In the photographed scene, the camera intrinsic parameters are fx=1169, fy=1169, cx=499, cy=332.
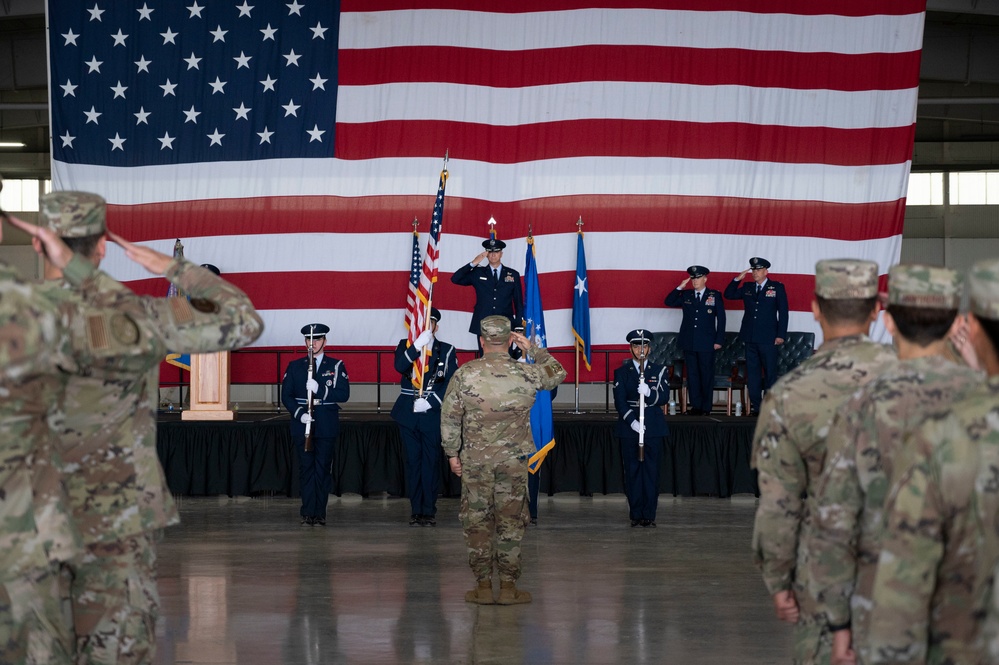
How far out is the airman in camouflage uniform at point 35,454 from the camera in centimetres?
240

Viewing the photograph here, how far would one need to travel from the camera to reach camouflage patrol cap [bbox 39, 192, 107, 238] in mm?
2811

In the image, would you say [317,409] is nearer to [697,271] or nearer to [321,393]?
[321,393]

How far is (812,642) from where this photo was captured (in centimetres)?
Result: 275

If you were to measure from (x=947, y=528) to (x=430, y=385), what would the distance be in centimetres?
706

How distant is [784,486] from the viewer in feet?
9.35

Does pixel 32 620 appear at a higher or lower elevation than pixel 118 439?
lower

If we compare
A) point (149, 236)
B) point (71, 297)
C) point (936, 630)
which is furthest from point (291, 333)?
point (936, 630)

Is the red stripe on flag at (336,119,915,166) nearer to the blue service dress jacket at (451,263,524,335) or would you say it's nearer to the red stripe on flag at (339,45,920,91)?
the red stripe on flag at (339,45,920,91)

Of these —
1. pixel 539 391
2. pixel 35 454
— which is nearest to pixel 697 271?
pixel 539 391

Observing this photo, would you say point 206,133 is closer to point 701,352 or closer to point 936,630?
point 701,352

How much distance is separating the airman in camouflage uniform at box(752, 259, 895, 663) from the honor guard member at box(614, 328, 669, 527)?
5.77m

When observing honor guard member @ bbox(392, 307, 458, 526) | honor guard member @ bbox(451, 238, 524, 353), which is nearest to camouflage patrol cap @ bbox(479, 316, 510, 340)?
honor guard member @ bbox(392, 307, 458, 526)

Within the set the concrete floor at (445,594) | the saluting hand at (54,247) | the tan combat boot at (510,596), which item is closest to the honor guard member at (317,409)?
the concrete floor at (445,594)

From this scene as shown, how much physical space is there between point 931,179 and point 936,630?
801 inches
